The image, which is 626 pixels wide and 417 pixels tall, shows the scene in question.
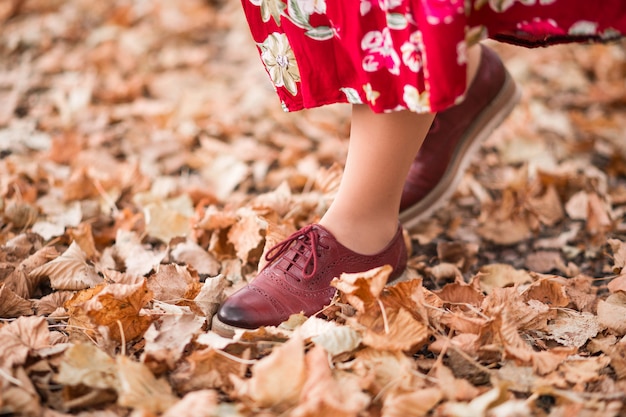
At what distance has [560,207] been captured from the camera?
147 cm

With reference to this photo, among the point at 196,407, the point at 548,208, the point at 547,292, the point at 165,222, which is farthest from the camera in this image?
the point at 548,208

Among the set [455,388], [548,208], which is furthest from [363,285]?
[548,208]

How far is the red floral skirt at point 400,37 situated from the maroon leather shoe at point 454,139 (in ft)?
1.23

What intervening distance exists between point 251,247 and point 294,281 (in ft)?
0.60

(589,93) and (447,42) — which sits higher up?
(447,42)

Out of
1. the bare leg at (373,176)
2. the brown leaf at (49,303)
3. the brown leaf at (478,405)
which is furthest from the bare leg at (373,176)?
the brown leaf at (49,303)

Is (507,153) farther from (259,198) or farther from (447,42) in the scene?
(447,42)

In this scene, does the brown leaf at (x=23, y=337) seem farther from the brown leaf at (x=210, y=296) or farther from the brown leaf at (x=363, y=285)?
the brown leaf at (x=363, y=285)

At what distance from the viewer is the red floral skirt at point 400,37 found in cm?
77

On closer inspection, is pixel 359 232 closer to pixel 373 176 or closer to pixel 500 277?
pixel 373 176

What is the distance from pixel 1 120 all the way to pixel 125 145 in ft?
1.33

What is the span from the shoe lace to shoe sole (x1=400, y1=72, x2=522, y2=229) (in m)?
0.36

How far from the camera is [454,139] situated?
1.35 meters

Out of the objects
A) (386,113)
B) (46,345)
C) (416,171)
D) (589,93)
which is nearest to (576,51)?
(589,93)
